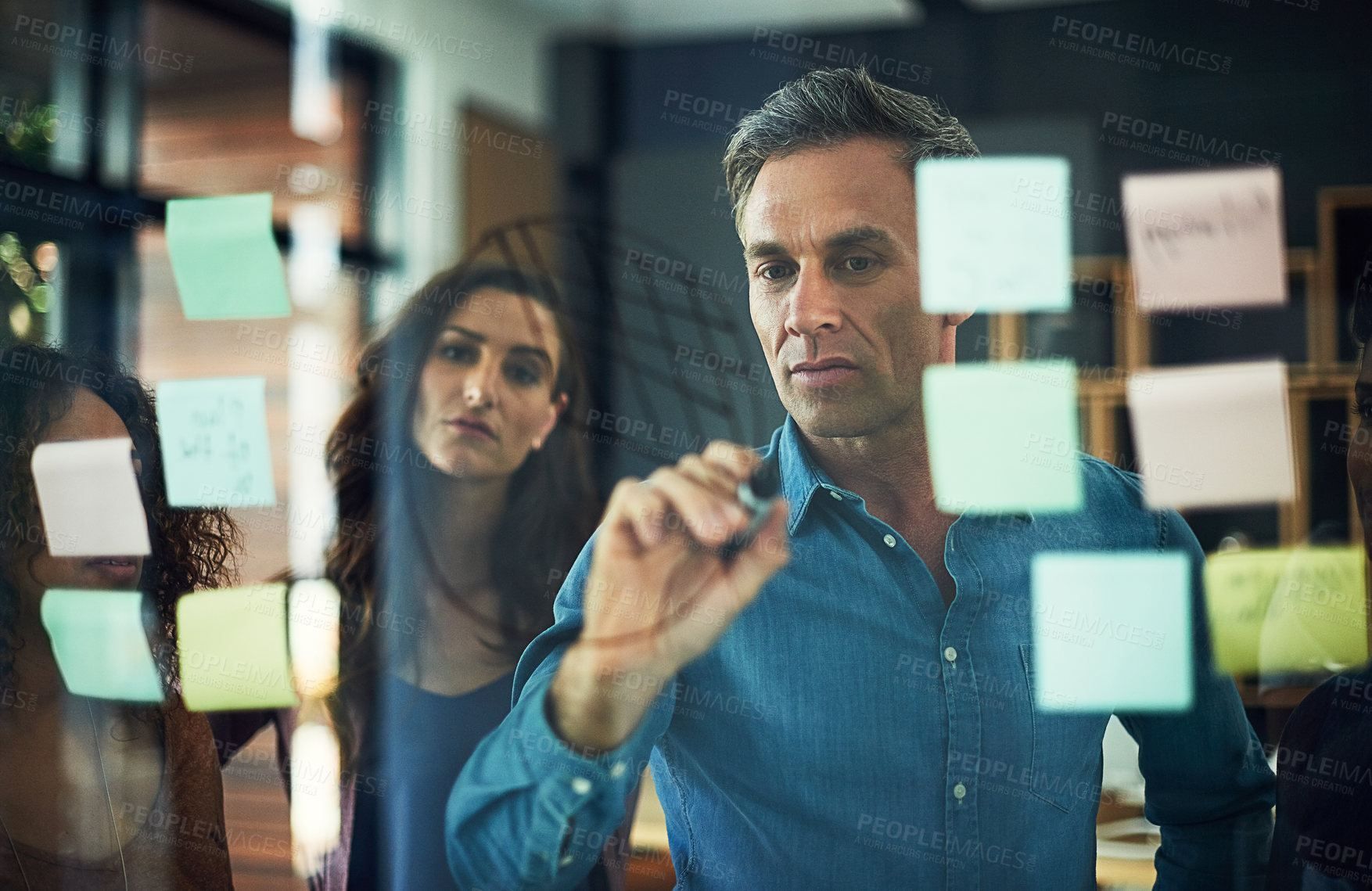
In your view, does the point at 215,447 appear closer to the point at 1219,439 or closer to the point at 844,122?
the point at 844,122

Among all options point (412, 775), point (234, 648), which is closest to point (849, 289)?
point (412, 775)

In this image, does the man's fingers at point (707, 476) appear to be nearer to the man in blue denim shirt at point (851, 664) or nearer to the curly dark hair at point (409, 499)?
the man in blue denim shirt at point (851, 664)

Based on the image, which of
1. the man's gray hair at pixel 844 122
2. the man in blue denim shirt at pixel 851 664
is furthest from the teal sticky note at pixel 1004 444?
the man's gray hair at pixel 844 122

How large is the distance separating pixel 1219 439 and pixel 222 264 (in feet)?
4.04

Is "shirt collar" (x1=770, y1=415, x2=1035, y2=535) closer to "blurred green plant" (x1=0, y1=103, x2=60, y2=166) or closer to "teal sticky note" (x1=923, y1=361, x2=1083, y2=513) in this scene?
"teal sticky note" (x1=923, y1=361, x2=1083, y2=513)

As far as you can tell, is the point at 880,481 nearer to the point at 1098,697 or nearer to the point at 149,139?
the point at 1098,697

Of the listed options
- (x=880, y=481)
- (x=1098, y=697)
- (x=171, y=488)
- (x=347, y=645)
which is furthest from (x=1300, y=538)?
(x=171, y=488)

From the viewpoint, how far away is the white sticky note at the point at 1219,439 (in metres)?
1.01

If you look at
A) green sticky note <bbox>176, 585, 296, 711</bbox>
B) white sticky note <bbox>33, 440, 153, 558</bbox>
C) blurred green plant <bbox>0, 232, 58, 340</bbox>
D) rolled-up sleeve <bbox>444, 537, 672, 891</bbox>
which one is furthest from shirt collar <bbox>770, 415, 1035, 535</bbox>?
blurred green plant <bbox>0, 232, 58, 340</bbox>

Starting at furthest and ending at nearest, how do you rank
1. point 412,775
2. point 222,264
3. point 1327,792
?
point 222,264 → point 412,775 → point 1327,792

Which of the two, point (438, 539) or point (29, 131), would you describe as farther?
point (29, 131)

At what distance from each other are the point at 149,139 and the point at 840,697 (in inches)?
48.8

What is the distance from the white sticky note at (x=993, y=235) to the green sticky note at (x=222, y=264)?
862mm

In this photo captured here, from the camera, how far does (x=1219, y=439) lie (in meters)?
1.02
